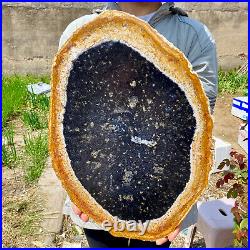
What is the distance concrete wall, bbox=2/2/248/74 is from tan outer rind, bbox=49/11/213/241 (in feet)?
15.0

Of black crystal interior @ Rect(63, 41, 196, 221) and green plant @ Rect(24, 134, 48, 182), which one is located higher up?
black crystal interior @ Rect(63, 41, 196, 221)

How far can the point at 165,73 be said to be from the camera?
1316 mm

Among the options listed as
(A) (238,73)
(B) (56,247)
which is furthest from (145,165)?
(A) (238,73)

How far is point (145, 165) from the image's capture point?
1.45m

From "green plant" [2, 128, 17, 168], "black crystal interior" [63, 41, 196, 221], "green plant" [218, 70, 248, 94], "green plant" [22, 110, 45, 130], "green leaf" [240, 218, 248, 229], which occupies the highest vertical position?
"black crystal interior" [63, 41, 196, 221]

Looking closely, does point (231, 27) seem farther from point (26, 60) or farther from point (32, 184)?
point (32, 184)

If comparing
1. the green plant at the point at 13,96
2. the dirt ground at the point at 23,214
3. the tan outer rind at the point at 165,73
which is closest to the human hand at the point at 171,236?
the tan outer rind at the point at 165,73

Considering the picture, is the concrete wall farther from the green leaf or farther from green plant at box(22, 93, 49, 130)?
the green leaf

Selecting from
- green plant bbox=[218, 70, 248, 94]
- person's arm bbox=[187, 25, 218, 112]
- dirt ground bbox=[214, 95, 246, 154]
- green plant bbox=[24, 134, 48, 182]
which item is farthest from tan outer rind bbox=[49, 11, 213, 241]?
green plant bbox=[218, 70, 248, 94]

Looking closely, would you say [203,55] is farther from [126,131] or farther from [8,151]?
[8,151]

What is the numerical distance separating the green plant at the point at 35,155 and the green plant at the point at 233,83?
9.39 feet

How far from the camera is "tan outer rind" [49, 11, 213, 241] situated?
1.29 m

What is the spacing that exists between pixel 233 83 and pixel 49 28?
2829 mm

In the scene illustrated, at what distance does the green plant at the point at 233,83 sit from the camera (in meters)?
5.68
